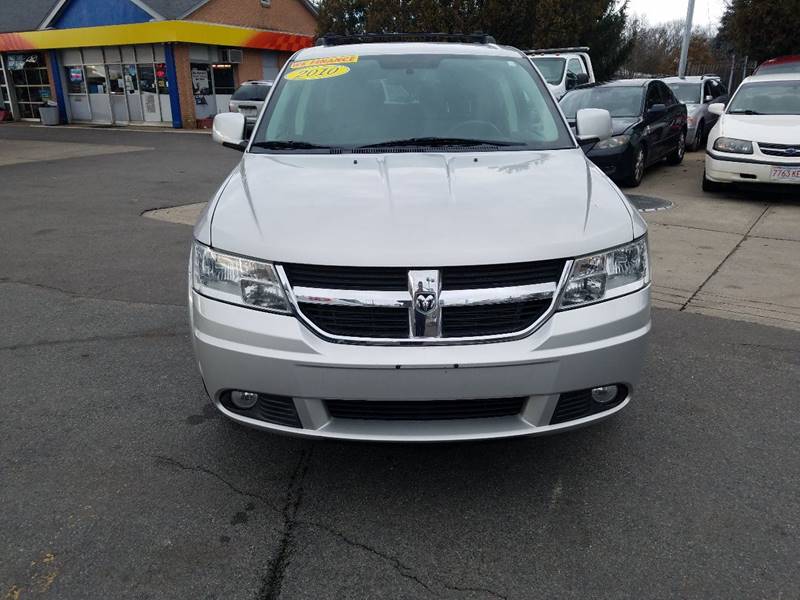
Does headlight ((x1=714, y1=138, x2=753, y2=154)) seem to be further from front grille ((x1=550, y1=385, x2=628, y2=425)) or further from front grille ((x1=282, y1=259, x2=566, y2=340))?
front grille ((x1=282, y1=259, x2=566, y2=340))

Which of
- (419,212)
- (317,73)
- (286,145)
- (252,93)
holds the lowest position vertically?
(252,93)

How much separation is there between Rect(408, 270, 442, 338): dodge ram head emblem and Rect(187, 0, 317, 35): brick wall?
2677cm

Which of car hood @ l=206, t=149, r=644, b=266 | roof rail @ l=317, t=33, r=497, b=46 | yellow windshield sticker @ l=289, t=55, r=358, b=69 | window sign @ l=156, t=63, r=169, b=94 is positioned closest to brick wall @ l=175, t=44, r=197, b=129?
window sign @ l=156, t=63, r=169, b=94

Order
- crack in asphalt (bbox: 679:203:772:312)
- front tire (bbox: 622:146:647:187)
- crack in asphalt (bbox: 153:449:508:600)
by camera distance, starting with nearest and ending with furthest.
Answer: crack in asphalt (bbox: 153:449:508:600) → crack in asphalt (bbox: 679:203:772:312) → front tire (bbox: 622:146:647:187)

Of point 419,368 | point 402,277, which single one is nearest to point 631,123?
point 402,277

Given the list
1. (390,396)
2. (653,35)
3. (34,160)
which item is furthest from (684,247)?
(653,35)

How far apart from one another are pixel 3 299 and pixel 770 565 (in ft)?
18.2

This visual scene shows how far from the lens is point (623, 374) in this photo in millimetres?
2578

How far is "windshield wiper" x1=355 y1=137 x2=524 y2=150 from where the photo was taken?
11.6 feet

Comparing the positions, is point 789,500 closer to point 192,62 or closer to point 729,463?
point 729,463

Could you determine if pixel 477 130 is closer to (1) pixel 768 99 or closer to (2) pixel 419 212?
(2) pixel 419 212

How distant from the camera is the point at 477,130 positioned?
12.1ft

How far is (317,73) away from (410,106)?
0.69m

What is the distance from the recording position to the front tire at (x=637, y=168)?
33.2 ft
